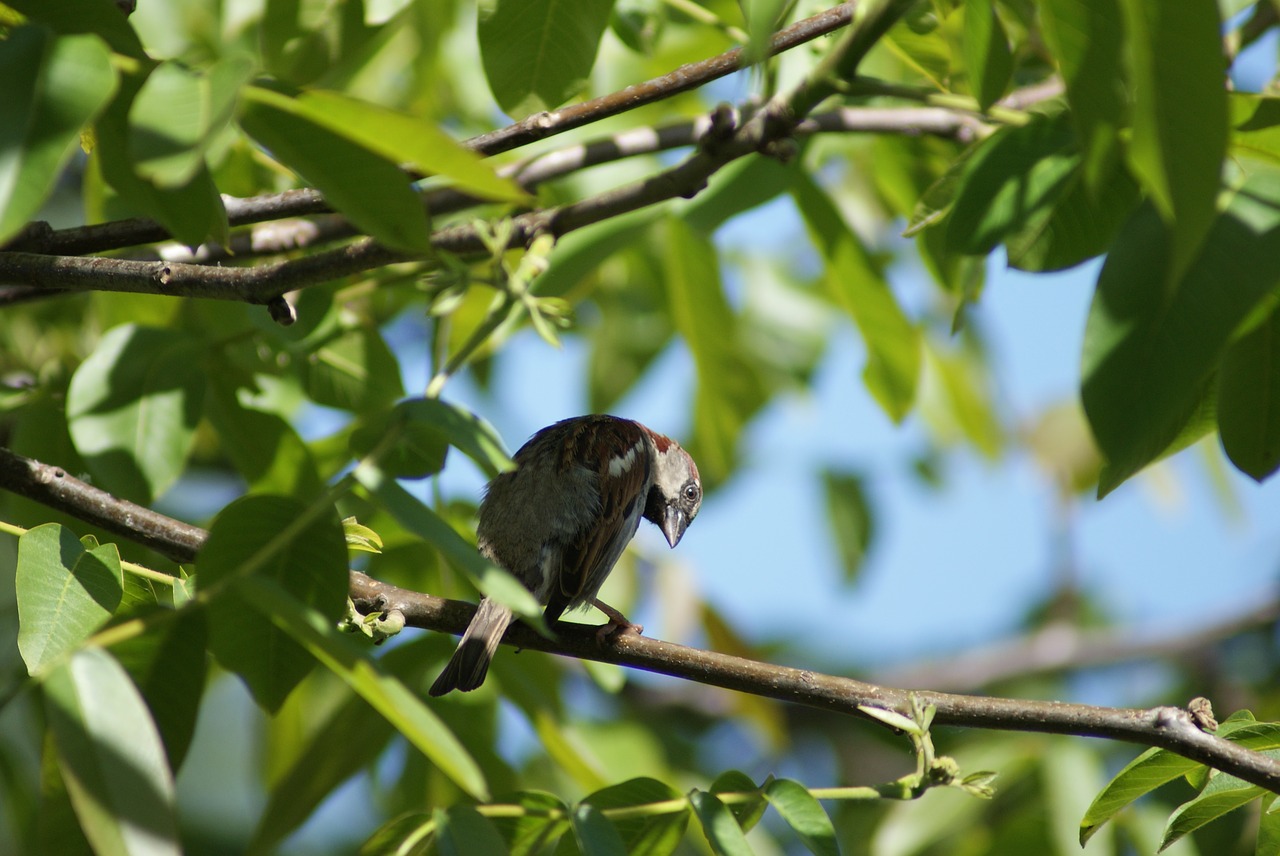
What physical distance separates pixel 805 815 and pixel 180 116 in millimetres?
1678

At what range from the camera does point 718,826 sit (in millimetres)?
2057

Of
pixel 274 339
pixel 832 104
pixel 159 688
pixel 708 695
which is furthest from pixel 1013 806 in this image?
pixel 159 688

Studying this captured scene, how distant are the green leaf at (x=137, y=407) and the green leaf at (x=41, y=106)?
3.75ft

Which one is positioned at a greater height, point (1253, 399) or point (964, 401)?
point (1253, 399)

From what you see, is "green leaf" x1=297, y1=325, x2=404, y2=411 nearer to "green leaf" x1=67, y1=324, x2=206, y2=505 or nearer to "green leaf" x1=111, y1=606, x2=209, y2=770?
"green leaf" x1=67, y1=324, x2=206, y2=505

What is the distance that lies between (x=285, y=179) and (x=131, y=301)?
2.08ft

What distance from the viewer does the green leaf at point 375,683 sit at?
1.43 metres

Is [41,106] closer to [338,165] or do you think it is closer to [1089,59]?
[338,165]

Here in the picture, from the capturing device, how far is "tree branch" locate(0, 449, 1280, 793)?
223cm

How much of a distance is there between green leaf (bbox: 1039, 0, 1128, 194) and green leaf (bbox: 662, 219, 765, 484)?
1.90 meters

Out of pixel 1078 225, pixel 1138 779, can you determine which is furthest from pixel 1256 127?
pixel 1138 779

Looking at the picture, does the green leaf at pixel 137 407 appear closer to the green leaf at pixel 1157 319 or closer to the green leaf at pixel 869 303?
the green leaf at pixel 869 303

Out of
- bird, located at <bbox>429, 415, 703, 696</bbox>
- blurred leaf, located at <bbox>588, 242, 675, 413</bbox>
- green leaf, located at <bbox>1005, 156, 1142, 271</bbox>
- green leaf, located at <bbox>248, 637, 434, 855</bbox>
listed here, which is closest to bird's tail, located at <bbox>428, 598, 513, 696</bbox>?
green leaf, located at <bbox>248, 637, 434, 855</bbox>

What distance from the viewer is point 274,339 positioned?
2.81 m
